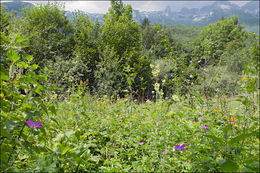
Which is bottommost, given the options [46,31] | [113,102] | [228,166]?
[113,102]

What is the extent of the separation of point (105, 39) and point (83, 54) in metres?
2.95

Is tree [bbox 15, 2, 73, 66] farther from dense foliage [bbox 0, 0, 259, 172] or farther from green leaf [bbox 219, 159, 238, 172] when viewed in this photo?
green leaf [bbox 219, 159, 238, 172]

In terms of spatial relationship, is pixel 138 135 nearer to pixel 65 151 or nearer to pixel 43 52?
pixel 65 151

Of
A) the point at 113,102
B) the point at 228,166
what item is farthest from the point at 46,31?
the point at 228,166

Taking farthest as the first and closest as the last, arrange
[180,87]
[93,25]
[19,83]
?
[93,25] → [180,87] → [19,83]

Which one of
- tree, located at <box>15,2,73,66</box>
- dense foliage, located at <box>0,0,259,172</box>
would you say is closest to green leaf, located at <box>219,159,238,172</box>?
dense foliage, located at <box>0,0,259,172</box>

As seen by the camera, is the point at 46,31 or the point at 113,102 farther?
the point at 46,31

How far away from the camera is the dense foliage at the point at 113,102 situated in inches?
45.1

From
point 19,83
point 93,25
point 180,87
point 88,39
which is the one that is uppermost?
point 93,25

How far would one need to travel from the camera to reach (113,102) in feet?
16.8

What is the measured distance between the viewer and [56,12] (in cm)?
1331

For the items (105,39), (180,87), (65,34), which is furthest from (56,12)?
(180,87)

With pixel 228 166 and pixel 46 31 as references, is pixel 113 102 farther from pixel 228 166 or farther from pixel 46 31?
pixel 46 31

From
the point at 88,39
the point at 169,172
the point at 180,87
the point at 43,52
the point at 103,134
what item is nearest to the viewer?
the point at 169,172
